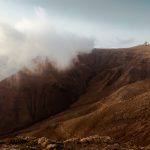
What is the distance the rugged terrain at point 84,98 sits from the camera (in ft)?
259

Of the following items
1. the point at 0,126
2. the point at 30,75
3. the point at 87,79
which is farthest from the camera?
the point at 87,79

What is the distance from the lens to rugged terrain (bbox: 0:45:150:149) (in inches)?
3103

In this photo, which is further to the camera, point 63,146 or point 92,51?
point 92,51

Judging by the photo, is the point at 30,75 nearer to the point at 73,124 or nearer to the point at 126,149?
the point at 73,124

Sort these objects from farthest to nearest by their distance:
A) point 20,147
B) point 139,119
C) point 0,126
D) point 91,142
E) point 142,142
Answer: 1. point 0,126
2. point 139,119
3. point 142,142
4. point 91,142
5. point 20,147

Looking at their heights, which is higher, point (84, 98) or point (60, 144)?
point (60, 144)

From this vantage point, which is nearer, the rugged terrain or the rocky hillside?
the rocky hillside

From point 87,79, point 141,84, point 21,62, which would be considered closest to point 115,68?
point 87,79

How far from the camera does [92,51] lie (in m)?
188

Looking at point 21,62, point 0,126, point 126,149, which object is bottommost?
point 0,126

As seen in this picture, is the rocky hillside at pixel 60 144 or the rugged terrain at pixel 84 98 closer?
the rocky hillside at pixel 60 144

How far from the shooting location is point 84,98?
147375 millimetres

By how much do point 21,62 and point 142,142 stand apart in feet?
374

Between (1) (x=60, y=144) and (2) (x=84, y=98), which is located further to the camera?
(2) (x=84, y=98)
